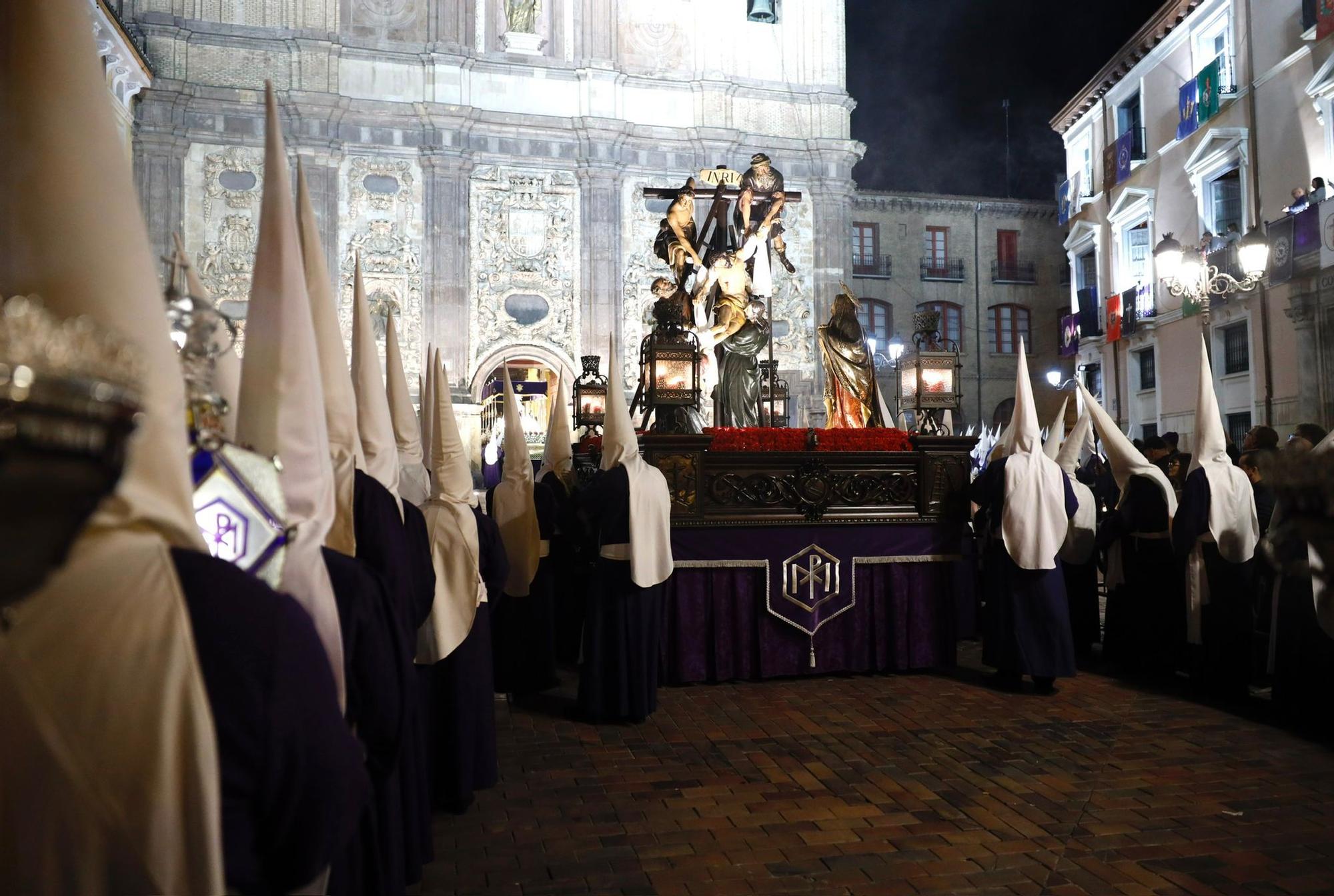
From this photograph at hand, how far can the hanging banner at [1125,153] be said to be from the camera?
2277 centimetres

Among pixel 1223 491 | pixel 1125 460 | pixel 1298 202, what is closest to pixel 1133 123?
pixel 1298 202

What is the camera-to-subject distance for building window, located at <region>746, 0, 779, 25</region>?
21406 millimetres

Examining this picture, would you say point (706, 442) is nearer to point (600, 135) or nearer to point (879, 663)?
point (879, 663)

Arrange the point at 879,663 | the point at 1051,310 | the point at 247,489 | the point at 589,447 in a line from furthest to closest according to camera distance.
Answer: the point at 1051,310, the point at 589,447, the point at 879,663, the point at 247,489

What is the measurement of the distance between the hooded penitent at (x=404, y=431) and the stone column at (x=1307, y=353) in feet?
55.2

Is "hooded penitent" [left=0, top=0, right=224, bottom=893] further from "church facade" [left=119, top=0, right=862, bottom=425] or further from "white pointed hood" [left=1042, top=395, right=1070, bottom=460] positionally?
"church facade" [left=119, top=0, right=862, bottom=425]

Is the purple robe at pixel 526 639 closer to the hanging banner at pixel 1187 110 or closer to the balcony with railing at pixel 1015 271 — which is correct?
the hanging banner at pixel 1187 110

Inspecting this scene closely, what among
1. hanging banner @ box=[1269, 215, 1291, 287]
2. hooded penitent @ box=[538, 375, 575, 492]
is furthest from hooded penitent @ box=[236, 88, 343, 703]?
hanging banner @ box=[1269, 215, 1291, 287]

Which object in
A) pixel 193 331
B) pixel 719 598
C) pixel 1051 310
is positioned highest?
pixel 1051 310

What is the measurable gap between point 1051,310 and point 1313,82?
1743 centimetres

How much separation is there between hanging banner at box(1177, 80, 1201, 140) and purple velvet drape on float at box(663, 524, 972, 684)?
1695cm

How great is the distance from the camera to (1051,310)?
33.2 meters

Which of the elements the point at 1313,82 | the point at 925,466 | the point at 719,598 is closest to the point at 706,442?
the point at 719,598

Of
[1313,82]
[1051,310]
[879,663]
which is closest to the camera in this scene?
[879,663]
